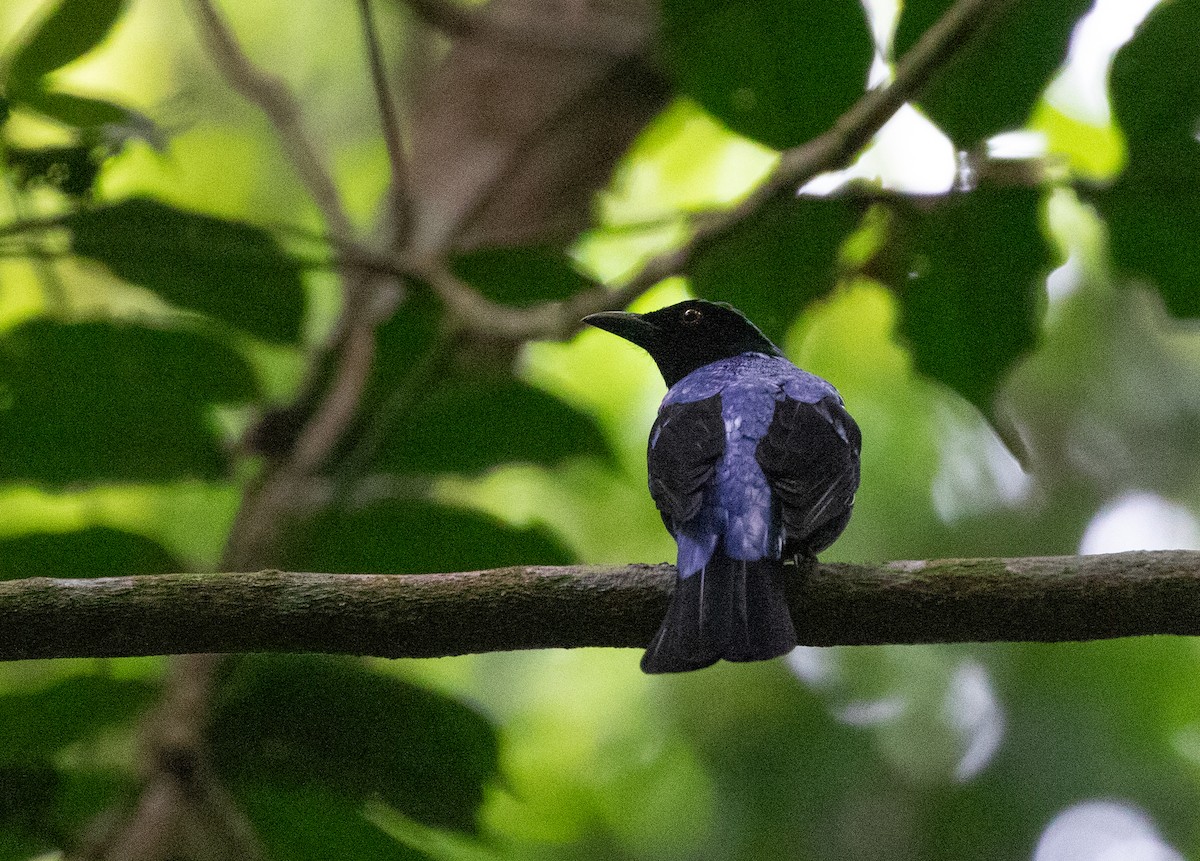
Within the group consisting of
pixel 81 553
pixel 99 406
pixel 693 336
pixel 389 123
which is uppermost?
pixel 389 123

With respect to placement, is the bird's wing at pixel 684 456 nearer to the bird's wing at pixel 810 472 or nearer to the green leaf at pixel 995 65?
the bird's wing at pixel 810 472

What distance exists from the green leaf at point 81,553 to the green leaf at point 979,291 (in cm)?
212

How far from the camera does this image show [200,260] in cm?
382

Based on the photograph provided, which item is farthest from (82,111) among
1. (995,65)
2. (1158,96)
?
(1158,96)

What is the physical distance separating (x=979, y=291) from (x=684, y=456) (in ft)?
3.19

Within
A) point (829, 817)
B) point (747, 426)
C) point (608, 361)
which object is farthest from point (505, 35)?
point (829, 817)

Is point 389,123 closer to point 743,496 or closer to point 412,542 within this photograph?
point 412,542

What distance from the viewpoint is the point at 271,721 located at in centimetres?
303

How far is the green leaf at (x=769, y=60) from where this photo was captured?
341 centimetres

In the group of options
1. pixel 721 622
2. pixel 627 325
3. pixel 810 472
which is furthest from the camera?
pixel 627 325

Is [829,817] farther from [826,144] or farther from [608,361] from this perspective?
[826,144]

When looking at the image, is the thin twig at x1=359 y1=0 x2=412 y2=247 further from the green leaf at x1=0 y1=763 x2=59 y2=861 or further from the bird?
the green leaf at x1=0 y1=763 x2=59 y2=861

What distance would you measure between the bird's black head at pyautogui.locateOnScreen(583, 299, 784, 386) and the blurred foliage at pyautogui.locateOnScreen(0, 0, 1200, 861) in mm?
290

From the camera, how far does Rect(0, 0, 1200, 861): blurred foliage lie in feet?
9.91
